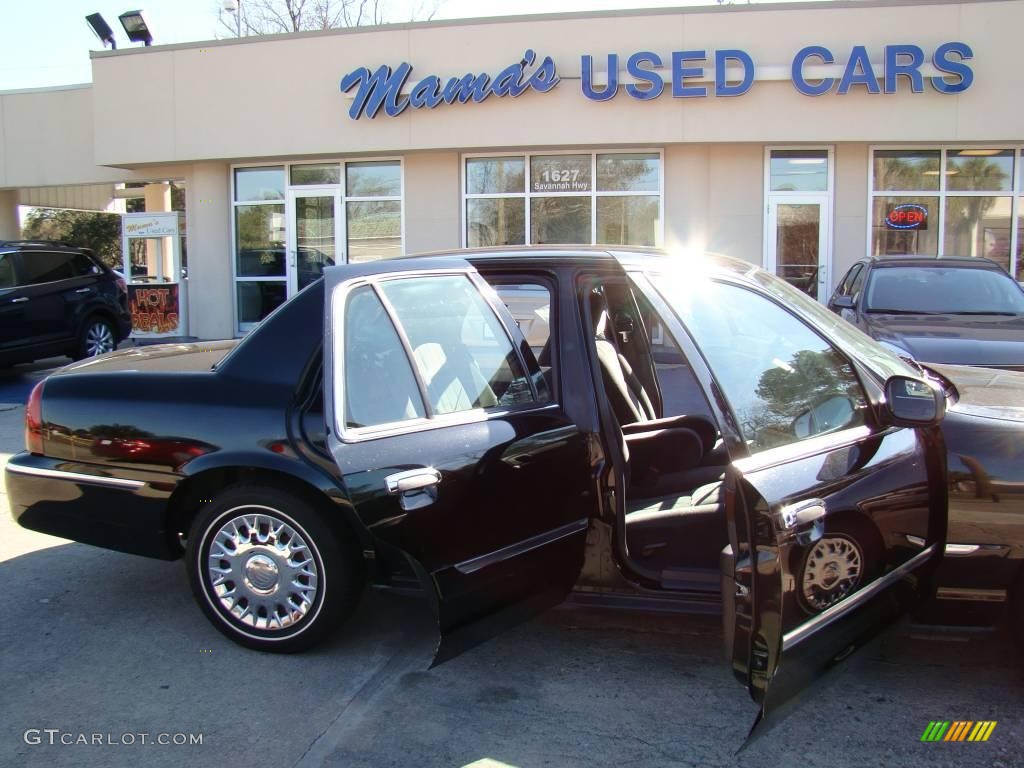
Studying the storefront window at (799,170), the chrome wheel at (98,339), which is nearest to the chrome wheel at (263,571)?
the chrome wheel at (98,339)

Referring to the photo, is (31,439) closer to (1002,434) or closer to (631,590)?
(631,590)

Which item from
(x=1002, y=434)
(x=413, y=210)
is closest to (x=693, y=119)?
(x=413, y=210)

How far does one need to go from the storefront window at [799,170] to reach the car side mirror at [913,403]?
441 inches

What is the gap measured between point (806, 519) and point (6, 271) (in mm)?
11373

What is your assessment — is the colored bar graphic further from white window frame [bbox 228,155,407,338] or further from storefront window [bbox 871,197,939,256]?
white window frame [bbox 228,155,407,338]

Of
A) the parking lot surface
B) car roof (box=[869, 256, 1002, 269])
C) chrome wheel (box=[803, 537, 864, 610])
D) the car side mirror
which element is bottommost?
the parking lot surface

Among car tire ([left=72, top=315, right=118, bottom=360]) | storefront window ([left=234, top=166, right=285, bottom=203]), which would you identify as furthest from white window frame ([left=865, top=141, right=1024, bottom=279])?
car tire ([left=72, top=315, right=118, bottom=360])

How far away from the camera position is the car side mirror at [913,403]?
9.73 ft

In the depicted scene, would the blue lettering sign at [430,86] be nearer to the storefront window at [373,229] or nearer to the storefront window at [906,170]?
the storefront window at [373,229]

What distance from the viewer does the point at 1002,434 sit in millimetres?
3158

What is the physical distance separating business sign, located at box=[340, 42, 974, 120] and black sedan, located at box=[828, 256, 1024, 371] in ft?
15.6

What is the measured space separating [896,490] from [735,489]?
741 mm

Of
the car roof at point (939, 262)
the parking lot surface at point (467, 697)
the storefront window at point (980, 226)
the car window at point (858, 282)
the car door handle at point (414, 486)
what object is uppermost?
the storefront window at point (980, 226)

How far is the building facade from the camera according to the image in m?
12.7
